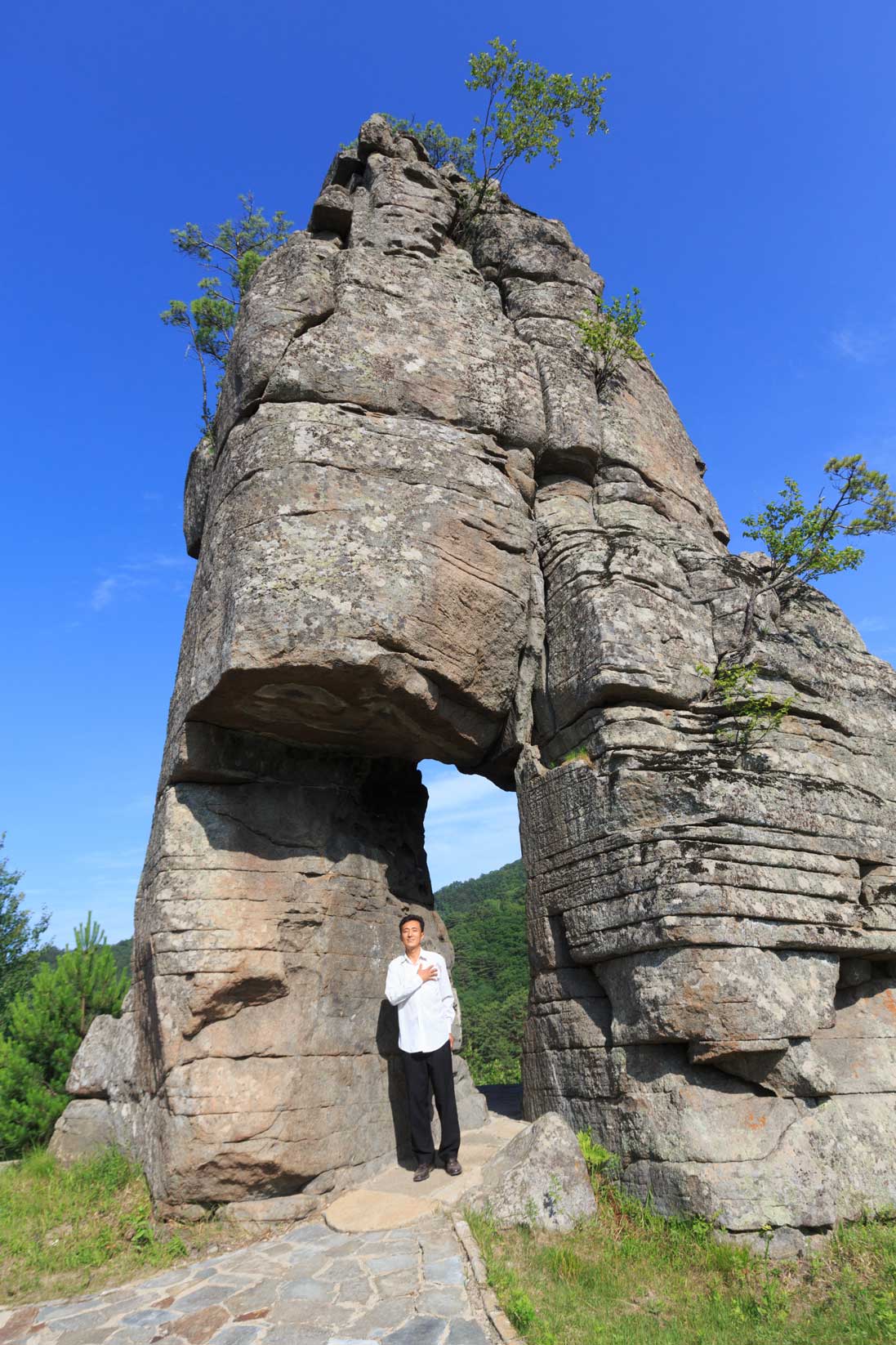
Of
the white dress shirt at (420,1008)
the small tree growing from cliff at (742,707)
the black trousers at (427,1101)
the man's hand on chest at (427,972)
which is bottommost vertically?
the black trousers at (427,1101)

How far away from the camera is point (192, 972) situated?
22.1 feet

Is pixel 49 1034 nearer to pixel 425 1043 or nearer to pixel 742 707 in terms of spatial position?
pixel 425 1043

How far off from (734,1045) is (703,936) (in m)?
0.69

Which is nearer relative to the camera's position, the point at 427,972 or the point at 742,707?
the point at 427,972

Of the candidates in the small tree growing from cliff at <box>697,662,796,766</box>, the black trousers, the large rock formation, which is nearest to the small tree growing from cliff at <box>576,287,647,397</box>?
the large rock formation

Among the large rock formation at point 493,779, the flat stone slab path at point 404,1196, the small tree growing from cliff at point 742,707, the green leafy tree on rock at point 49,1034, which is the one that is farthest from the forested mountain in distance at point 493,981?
the small tree growing from cliff at point 742,707

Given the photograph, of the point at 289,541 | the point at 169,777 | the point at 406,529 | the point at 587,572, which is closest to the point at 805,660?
the point at 587,572

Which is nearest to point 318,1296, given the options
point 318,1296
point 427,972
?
point 318,1296

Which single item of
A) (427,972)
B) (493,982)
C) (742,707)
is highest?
(742,707)

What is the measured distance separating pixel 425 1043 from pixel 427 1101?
17.2 inches

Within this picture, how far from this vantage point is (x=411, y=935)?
6.99 meters

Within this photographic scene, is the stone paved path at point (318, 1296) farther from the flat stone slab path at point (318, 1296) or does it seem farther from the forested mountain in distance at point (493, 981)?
the forested mountain in distance at point (493, 981)

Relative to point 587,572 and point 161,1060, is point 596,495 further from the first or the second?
point 161,1060

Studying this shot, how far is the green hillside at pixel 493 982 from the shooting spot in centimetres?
1669
